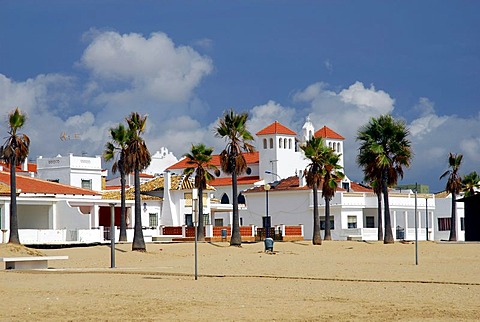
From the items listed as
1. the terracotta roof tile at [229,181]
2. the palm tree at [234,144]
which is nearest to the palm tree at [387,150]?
the palm tree at [234,144]

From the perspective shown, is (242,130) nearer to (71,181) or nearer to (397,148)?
(397,148)

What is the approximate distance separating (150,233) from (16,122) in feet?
69.7

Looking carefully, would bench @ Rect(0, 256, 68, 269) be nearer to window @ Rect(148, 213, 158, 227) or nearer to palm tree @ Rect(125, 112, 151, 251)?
palm tree @ Rect(125, 112, 151, 251)

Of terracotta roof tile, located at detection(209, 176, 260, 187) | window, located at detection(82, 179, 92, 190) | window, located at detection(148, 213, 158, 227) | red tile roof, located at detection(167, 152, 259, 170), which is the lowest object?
window, located at detection(148, 213, 158, 227)

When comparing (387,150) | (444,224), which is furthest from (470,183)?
(387,150)

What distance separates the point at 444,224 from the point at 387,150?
28.7 metres

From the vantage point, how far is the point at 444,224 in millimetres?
86812

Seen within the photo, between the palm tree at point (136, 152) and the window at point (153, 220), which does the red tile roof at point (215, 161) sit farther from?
the palm tree at point (136, 152)

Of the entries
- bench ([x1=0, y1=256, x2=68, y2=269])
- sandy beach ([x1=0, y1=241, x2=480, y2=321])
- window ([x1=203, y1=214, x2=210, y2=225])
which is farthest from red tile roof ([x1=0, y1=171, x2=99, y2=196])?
bench ([x1=0, y1=256, x2=68, y2=269])

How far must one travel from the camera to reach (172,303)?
2131 cm

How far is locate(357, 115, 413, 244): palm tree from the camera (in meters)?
60.1

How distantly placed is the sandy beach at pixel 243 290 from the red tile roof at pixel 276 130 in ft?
221

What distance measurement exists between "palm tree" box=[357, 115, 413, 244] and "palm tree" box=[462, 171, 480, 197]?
22466 millimetres

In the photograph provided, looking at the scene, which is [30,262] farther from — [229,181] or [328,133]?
[328,133]
